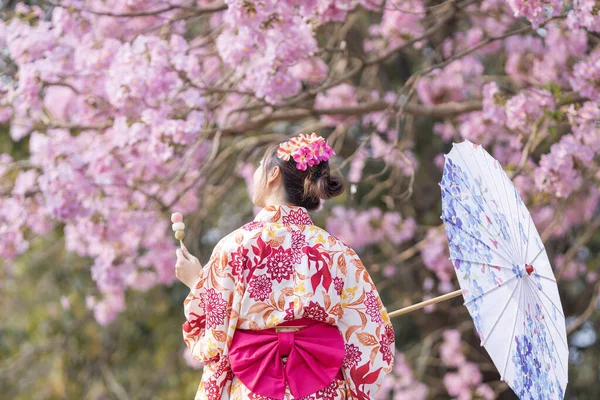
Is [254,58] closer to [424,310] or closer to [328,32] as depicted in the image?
[328,32]

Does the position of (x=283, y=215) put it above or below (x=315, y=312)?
above

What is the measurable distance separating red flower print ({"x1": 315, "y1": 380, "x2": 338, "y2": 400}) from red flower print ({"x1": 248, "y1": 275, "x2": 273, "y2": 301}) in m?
0.24

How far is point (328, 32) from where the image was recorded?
15.7 ft

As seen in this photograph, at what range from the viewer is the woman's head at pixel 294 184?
2082 mm

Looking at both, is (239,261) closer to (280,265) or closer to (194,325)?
(280,265)

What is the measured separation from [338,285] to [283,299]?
14 cm

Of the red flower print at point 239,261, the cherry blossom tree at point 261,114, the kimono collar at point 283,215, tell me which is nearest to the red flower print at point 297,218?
the kimono collar at point 283,215

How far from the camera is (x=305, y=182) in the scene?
208 centimetres

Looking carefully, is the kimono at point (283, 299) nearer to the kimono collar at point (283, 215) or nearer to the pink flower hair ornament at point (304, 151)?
the kimono collar at point (283, 215)

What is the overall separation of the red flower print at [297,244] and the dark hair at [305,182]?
0.30 feet

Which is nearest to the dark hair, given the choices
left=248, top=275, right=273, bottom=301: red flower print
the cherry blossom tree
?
left=248, top=275, right=273, bottom=301: red flower print

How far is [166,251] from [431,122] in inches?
81.9

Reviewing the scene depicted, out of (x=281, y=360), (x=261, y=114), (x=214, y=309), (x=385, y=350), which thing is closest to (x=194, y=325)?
(x=214, y=309)

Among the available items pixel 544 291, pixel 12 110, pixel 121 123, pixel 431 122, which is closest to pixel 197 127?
pixel 121 123
